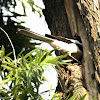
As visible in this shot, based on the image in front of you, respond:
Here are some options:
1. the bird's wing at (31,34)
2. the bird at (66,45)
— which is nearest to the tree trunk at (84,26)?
the bird at (66,45)

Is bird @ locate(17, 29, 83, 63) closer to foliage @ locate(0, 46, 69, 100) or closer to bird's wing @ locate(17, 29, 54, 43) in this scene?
bird's wing @ locate(17, 29, 54, 43)

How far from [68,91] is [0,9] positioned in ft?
3.40

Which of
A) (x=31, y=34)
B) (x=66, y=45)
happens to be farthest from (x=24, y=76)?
(x=66, y=45)

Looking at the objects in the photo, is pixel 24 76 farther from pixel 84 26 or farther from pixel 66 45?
pixel 84 26

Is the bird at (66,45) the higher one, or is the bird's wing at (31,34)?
the bird's wing at (31,34)

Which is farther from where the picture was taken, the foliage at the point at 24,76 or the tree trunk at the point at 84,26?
the tree trunk at the point at 84,26

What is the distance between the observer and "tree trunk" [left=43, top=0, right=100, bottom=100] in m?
1.20

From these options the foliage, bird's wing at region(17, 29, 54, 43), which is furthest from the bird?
the foliage

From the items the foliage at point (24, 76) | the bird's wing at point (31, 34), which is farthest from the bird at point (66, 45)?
the foliage at point (24, 76)

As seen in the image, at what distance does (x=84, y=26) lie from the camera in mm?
1312

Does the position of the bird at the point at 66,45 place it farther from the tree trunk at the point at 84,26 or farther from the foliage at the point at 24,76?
the foliage at the point at 24,76

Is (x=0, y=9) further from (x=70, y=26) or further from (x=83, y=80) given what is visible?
(x=83, y=80)

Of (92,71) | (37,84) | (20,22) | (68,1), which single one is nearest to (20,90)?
(37,84)

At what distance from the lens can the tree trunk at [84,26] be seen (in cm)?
120
